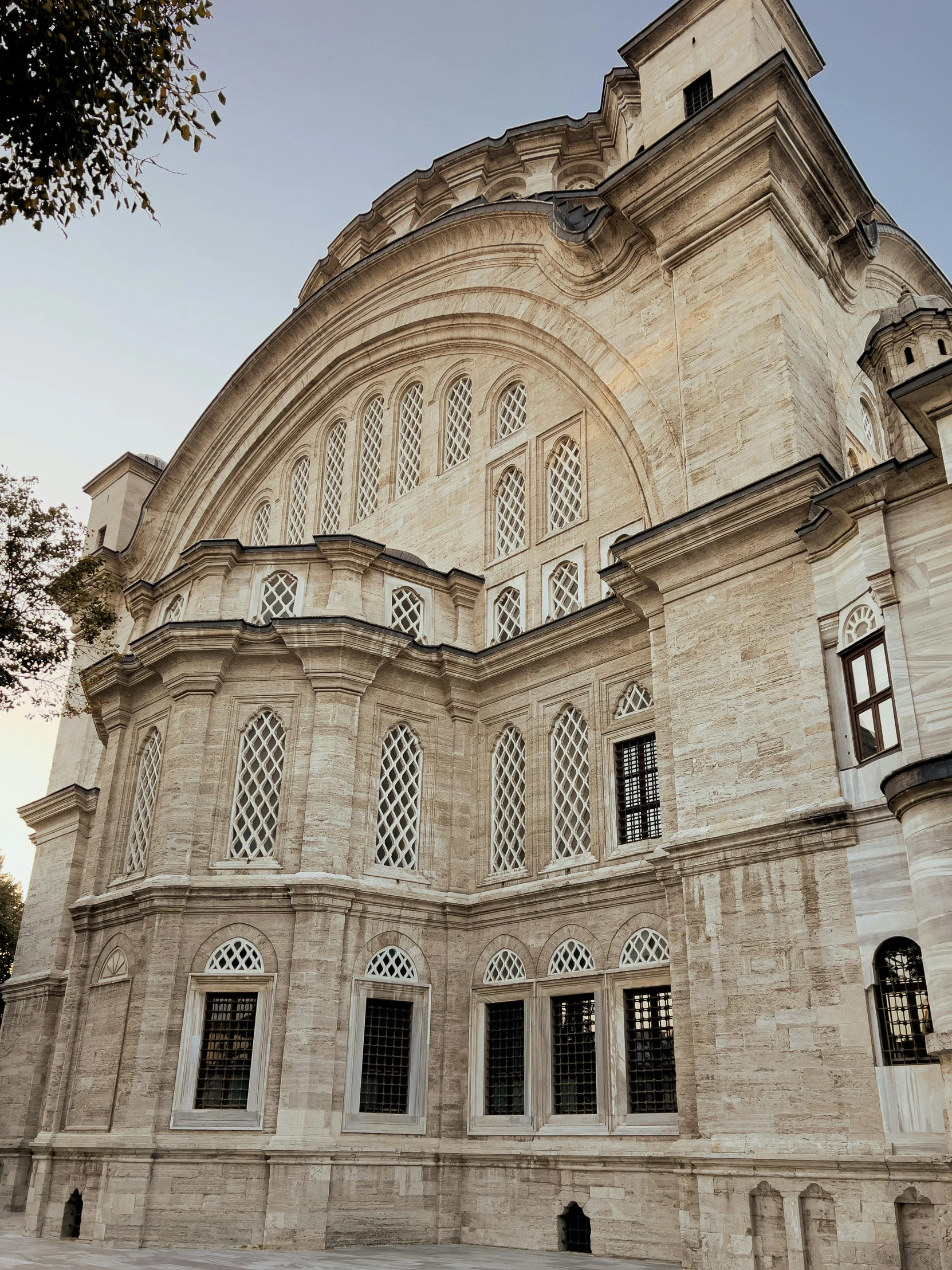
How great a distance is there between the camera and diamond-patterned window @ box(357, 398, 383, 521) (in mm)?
23688

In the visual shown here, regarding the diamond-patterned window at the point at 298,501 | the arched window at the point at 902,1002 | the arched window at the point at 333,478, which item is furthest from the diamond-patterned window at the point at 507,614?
the arched window at the point at 902,1002

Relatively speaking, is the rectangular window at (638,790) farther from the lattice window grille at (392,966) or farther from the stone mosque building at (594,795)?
the lattice window grille at (392,966)

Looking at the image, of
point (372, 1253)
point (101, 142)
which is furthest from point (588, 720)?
point (101, 142)

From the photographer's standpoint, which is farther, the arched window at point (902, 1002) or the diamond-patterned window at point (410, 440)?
the diamond-patterned window at point (410, 440)

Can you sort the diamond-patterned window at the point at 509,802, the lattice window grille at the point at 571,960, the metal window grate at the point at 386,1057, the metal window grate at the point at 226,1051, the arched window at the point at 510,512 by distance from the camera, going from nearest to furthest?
1. the metal window grate at the point at 226,1051
2. the metal window grate at the point at 386,1057
3. the lattice window grille at the point at 571,960
4. the diamond-patterned window at the point at 509,802
5. the arched window at the point at 510,512

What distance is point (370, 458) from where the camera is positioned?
2423 cm

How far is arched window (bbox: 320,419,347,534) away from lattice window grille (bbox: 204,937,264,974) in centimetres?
1051

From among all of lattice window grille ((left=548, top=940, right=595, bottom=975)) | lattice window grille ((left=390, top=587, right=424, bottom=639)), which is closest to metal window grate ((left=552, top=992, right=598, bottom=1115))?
lattice window grille ((left=548, top=940, right=595, bottom=975))

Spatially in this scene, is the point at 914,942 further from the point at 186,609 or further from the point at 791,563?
the point at 186,609

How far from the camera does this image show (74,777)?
26.2 m

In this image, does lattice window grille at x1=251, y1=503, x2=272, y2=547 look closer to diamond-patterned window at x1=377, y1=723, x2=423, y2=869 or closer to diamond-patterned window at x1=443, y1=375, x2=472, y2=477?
diamond-patterned window at x1=443, y1=375, x2=472, y2=477

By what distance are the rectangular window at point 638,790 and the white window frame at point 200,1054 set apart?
5.53 meters

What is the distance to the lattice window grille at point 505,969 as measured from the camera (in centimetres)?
1653

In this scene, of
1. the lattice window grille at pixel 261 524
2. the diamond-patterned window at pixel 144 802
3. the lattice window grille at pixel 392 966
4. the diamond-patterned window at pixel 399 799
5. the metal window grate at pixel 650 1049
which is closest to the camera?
the metal window grate at pixel 650 1049
